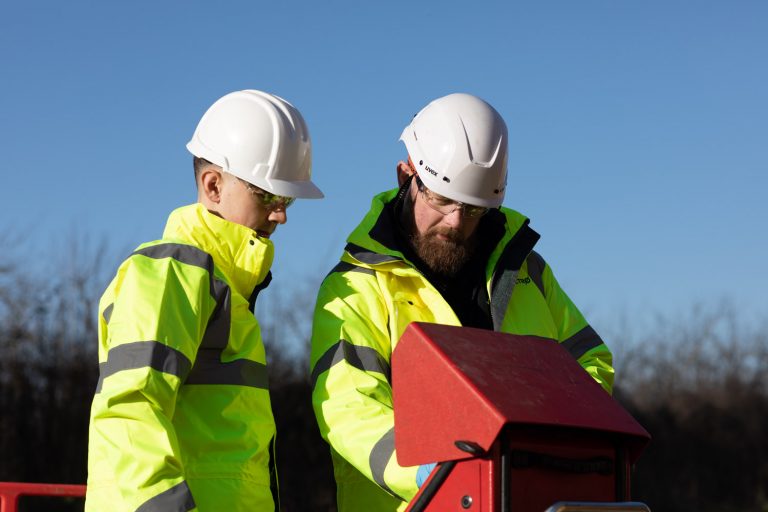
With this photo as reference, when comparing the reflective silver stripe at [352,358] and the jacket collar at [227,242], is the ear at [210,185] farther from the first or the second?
the reflective silver stripe at [352,358]

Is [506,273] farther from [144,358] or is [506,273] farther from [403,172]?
[144,358]

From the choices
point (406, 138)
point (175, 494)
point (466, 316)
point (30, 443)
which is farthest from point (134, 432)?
point (30, 443)

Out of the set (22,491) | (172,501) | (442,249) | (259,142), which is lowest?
(22,491)

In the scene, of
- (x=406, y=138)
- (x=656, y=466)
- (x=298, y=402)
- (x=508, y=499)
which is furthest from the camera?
(x=656, y=466)

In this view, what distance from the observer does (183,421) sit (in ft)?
9.69

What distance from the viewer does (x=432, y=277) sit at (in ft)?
13.0

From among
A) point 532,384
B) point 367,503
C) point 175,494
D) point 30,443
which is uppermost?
point 532,384

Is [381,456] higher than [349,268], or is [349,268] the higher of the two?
[349,268]

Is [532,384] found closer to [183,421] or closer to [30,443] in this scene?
[183,421]

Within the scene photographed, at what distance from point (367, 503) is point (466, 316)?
81 centimetres

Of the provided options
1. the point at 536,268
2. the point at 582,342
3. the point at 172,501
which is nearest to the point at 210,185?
the point at 172,501

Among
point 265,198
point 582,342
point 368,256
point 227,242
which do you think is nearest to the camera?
point 227,242

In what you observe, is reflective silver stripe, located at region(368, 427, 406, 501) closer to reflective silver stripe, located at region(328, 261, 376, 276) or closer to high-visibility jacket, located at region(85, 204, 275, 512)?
high-visibility jacket, located at region(85, 204, 275, 512)

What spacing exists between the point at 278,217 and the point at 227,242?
25cm
